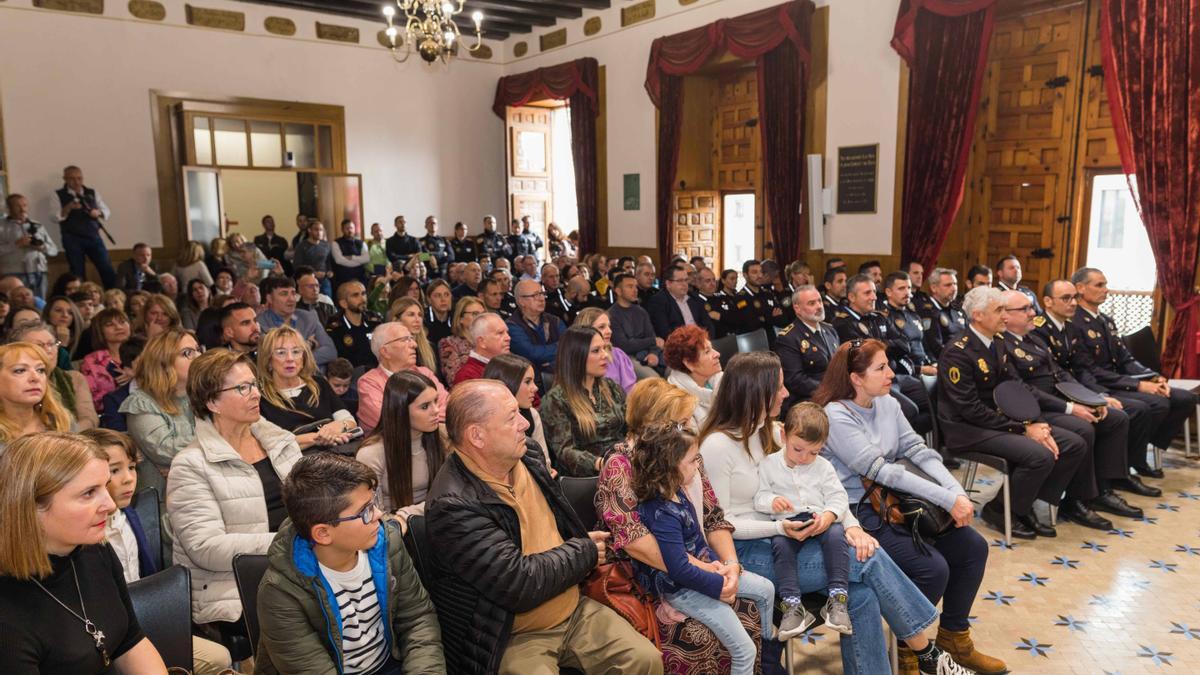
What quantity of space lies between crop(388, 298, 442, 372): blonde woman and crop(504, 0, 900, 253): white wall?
5363 mm

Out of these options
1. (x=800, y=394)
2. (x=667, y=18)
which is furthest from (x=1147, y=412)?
(x=667, y=18)

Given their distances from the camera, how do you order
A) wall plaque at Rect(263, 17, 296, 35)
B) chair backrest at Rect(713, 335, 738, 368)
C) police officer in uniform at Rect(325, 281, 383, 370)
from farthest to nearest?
wall plaque at Rect(263, 17, 296, 35)
police officer in uniform at Rect(325, 281, 383, 370)
chair backrest at Rect(713, 335, 738, 368)

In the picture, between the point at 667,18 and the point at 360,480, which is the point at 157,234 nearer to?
the point at 667,18

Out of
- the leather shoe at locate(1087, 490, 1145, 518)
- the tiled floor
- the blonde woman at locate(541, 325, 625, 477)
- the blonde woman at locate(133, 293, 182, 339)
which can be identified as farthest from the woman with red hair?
the blonde woman at locate(133, 293, 182, 339)

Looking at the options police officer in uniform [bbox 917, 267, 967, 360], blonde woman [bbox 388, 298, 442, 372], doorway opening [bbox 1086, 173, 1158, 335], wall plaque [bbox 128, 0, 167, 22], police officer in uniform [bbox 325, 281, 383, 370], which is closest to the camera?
blonde woman [bbox 388, 298, 442, 372]

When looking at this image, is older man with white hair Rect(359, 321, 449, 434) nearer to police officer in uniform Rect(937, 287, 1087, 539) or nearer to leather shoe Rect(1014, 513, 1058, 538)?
police officer in uniform Rect(937, 287, 1087, 539)

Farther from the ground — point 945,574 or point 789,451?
point 789,451

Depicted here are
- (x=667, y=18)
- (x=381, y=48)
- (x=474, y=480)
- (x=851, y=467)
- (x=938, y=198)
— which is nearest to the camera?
(x=474, y=480)

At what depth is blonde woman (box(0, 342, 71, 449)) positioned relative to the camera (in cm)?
269

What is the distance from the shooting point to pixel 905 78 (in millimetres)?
7590

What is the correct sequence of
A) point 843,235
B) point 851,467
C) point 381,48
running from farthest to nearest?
point 381,48 → point 843,235 → point 851,467

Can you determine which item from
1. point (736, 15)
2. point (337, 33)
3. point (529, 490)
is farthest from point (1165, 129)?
point (337, 33)

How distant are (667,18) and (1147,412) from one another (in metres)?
7.38

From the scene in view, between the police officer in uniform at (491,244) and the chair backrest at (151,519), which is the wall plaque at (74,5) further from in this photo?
the chair backrest at (151,519)
